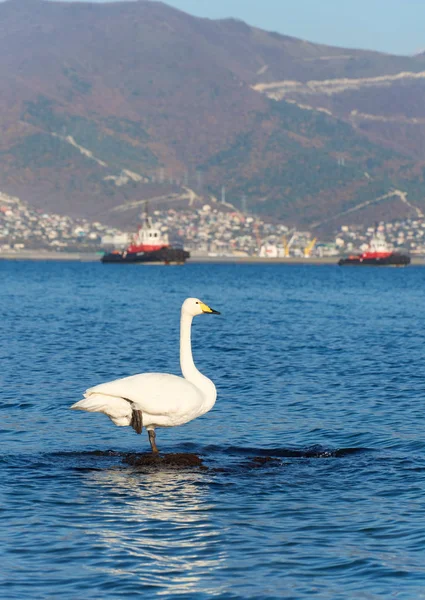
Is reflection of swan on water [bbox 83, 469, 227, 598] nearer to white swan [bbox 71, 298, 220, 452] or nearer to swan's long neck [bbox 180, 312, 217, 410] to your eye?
white swan [bbox 71, 298, 220, 452]

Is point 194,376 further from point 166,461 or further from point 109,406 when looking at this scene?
point 109,406

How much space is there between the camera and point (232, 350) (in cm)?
3803

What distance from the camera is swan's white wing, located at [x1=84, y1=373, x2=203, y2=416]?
52.4ft

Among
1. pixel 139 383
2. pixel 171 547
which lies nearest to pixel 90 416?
pixel 139 383

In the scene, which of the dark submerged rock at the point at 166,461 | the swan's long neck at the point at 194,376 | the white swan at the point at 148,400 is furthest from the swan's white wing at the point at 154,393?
the dark submerged rock at the point at 166,461

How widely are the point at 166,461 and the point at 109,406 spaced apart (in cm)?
159

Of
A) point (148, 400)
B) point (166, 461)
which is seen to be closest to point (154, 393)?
point (148, 400)

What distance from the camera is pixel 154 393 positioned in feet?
52.9

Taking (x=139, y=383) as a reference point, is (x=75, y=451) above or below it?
below

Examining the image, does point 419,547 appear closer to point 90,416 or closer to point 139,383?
point 139,383

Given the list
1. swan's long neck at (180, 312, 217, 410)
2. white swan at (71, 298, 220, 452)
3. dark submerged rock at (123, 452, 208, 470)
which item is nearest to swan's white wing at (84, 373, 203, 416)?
white swan at (71, 298, 220, 452)

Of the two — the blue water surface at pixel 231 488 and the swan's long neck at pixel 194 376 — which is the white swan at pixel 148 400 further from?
the blue water surface at pixel 231 488

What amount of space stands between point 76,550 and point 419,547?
3888mm

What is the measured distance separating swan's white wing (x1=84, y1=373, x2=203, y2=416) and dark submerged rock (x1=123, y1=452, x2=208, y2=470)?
3.19ft
